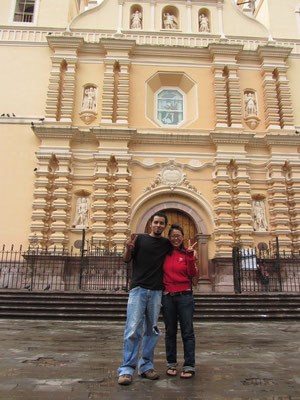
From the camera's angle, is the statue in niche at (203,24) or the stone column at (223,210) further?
the statue in niche at (203,24)

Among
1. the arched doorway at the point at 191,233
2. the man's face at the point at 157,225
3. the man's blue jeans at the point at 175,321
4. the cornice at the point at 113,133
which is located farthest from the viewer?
the cornice at the point at 113,133

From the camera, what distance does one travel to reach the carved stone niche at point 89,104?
15.4m

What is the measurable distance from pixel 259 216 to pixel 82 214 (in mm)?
7182

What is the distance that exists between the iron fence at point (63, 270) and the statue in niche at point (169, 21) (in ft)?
36.7

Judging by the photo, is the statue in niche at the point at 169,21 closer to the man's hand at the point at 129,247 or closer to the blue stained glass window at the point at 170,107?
the blue stained glass window at the point at 170,107

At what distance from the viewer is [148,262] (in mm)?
4035

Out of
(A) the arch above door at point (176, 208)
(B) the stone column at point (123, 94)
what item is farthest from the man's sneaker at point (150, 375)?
(B) the stone column at point (123, 94)

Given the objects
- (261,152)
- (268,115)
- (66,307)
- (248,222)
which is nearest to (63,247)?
(66,307)

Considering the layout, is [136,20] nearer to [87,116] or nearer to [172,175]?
[87,116]

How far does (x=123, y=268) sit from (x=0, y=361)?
8550mm

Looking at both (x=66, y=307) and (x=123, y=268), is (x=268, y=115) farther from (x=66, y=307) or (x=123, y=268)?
(x=66, y=307)

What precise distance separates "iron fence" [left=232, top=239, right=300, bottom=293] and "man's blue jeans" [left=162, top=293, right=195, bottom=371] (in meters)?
9.05

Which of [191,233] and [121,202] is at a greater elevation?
[121,202]

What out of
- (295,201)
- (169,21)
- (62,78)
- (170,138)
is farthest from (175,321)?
(169,21)
